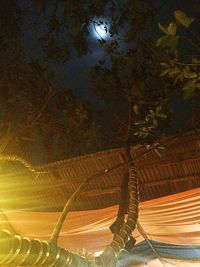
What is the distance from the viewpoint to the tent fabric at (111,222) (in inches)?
150

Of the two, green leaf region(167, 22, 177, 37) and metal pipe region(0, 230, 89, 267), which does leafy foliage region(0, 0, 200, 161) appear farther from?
metal pipe region(0, 230, 89, 267)

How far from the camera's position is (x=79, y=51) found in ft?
18.4

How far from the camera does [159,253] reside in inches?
183

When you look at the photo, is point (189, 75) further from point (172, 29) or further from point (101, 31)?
point (101, 31)

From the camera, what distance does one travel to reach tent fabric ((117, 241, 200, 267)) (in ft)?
14.2

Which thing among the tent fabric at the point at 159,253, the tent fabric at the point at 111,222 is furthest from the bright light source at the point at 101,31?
the tent fabric at the point at 159,253

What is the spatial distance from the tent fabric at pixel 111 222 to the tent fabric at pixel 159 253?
0.13 meters

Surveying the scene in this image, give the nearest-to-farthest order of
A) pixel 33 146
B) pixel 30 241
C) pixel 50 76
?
pixel 30 241, pixel 50 76, pixel 33 146

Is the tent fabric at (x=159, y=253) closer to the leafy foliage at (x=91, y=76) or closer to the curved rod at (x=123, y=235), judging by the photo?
the leafy foliage at (x=91, y=76)

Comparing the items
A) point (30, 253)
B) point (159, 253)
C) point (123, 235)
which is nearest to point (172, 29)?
point (123, 235)

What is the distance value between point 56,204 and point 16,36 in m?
3.14

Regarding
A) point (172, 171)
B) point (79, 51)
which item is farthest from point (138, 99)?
point (79, 51)

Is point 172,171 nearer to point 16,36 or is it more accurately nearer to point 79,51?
point 79,51

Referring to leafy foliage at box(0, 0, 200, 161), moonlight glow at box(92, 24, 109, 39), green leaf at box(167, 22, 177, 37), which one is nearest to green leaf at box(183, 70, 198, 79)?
green leaf at box(167, 22, 177, 37)
